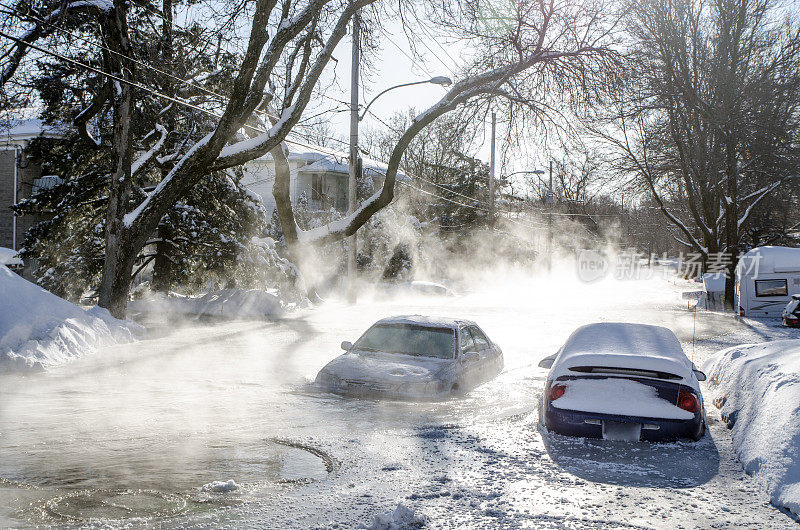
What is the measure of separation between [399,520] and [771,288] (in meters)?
28.1

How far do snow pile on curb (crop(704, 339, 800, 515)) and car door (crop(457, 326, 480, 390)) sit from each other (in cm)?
342

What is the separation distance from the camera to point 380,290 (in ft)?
125

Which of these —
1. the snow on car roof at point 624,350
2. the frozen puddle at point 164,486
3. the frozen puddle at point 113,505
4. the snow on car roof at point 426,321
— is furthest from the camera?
the snow on car roof at point 426,321

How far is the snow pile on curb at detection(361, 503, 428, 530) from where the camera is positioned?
498 cm

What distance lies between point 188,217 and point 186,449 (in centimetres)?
1905

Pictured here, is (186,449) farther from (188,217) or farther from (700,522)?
(188,217)

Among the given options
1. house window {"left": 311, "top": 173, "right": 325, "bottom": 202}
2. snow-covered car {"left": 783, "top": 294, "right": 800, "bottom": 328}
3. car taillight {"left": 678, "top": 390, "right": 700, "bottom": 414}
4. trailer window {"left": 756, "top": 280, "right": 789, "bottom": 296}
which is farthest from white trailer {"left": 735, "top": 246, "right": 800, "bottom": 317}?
house window {"left": 311, "top": 173, "right": 325, "bottom": 202}

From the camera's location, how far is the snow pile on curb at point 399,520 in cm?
498

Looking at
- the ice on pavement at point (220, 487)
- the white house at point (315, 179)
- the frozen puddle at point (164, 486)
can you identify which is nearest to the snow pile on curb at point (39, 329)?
the frozen puddle at point (164, 486)

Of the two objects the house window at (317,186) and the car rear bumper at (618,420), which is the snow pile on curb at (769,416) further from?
the house window at (317,186)

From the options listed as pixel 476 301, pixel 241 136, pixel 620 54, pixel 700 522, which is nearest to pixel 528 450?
pixel 700 522

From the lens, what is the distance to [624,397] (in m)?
7.81

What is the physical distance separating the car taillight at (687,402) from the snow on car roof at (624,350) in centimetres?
16

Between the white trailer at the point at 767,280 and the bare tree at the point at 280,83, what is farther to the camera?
the white trailer at the point at 767,280
